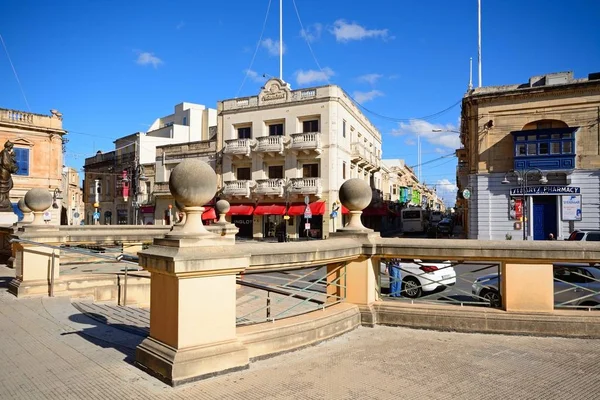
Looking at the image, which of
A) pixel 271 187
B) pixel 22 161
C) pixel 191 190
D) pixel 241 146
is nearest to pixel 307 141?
pixel 271 187

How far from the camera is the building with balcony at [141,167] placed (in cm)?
4516

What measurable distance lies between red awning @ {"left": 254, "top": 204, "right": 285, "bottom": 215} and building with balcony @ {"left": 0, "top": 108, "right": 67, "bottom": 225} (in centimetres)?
1664

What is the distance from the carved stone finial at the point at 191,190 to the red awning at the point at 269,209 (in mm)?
32186

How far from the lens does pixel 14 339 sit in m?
→ 5.65

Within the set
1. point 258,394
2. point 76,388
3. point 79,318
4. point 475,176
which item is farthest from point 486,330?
point 475,176

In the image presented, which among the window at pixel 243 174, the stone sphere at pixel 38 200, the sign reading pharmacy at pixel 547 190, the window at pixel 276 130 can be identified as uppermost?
the window at pixel 276 130

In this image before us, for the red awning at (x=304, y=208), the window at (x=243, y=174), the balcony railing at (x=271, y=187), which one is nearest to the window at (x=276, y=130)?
the window at (x=243, y=174)

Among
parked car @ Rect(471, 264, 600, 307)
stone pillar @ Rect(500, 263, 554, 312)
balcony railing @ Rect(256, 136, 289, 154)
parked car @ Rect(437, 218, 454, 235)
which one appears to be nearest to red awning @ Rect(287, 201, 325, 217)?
balcony railing @ Rect(256, 136, 289, 154)

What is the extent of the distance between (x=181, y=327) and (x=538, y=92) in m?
30.7

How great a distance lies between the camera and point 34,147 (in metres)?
35.6

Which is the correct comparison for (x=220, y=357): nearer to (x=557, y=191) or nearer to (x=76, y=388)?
(x=76, y=388)

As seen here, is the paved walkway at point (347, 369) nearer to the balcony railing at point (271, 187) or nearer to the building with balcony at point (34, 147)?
the balcony railing at point (271, 187)

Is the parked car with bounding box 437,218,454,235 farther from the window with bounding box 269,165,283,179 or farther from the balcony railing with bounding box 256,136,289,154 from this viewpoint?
the balcony railing with bounding box 256,136,289,154

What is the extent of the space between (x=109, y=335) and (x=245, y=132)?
35.8m
